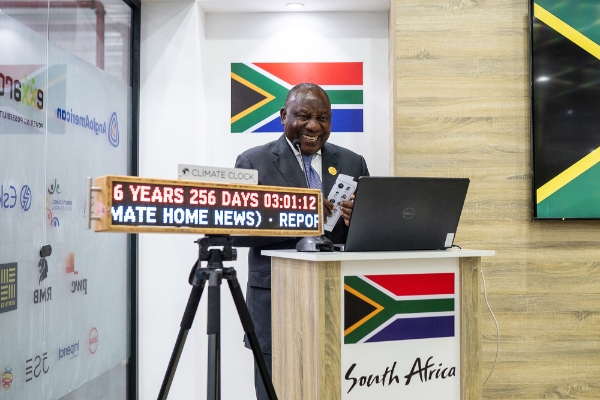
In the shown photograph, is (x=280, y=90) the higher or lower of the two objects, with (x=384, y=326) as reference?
higher

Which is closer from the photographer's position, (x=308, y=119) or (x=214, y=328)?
(x=214, y=328)

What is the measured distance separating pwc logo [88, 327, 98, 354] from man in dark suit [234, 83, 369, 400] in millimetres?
836

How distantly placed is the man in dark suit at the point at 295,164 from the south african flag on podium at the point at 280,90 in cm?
81

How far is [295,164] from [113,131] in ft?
3.73

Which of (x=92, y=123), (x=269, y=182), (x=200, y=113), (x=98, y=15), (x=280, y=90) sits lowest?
(x=269, y=182)

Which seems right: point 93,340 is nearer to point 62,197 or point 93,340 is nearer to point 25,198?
point 62,197

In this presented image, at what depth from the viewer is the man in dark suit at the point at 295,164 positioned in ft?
8.63

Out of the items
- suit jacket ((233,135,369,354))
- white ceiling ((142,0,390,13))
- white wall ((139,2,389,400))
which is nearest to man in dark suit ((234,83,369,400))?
suit jacket ((233,135,369,354))

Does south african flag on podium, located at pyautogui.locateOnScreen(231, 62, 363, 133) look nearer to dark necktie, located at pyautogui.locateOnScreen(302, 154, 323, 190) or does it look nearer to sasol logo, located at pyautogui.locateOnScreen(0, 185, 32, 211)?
dark necktie, located at pyautogui.locateOnScreen(302, 154, 323, 190)

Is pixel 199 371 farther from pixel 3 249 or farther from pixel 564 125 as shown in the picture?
pixel 564 125

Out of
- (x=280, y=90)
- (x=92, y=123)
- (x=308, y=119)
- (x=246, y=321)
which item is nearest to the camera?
(x=246, y=321)

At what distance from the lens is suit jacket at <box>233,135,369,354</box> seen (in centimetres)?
258

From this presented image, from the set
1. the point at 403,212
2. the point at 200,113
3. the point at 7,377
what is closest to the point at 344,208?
the point at 403,212

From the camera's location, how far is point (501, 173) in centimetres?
347
